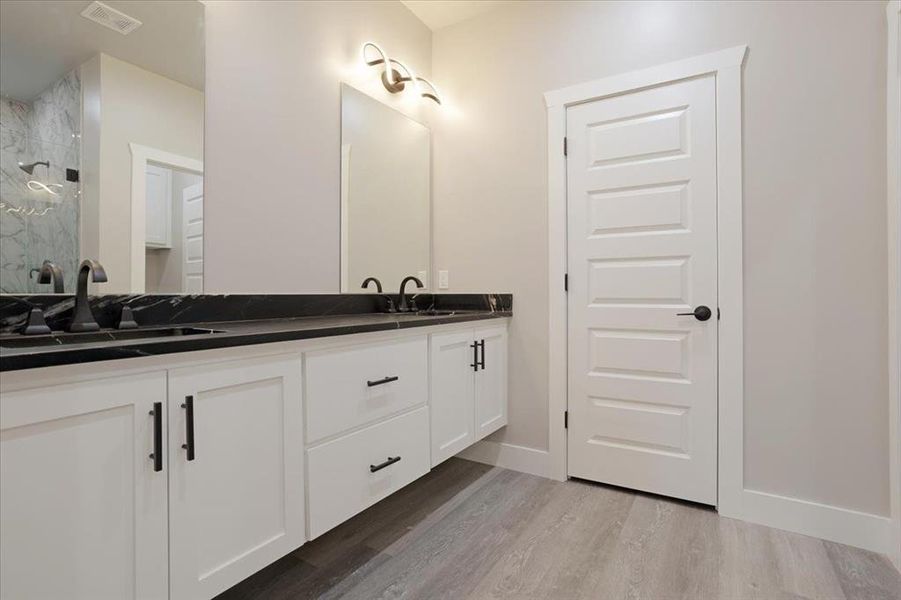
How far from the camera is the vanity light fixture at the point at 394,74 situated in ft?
7.89

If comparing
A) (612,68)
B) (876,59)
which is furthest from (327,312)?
(876,59)

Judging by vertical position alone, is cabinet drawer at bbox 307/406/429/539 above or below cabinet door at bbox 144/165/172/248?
below

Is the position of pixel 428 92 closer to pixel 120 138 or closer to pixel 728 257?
pixel 120 138

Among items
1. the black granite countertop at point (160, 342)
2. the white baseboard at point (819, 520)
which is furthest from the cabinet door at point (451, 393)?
the white baseboard at point (819, 520)

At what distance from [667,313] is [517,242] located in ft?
2.80

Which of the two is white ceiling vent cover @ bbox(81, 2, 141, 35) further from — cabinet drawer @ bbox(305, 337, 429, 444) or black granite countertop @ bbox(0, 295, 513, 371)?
cabinet drawer @ bbox(305, 337, 429, 444)

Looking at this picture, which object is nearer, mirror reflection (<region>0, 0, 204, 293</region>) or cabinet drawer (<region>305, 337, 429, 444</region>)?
mirror reflection (<region>0, 0, 204, 293</region>)

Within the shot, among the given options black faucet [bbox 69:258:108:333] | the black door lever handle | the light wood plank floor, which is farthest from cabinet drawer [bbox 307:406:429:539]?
the black door lever handle

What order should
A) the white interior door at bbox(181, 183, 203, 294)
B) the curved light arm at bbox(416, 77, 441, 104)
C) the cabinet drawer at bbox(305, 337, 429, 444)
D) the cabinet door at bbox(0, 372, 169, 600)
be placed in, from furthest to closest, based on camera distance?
the curved light arm at bbox(416, 77, 441, 104)
the white interior door at bbox(181, 183, 203, 294)
the cabinet drawer at bbox(305, 337, 429, 444)
the cabinet door at bbox(0, 372, 169, 600)

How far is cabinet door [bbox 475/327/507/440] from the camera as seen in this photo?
229 centimetres

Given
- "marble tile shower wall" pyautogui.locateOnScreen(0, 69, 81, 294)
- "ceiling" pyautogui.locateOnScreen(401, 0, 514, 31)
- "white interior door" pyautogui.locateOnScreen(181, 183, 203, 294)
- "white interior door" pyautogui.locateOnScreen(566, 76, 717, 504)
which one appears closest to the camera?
"marble tile shower wall" pyautogui.locateOnScreen(0, 69, 81, 294)

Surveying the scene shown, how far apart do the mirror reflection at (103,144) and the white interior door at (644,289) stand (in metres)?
1.76

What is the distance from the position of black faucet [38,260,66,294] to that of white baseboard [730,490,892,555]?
2.66 metres

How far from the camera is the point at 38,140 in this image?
130 centimetres
